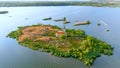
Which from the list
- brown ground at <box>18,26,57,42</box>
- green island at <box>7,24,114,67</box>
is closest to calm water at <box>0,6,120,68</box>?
green island at <box>7,24,114,67</box>

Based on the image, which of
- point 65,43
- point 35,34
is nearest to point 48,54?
point 65,43

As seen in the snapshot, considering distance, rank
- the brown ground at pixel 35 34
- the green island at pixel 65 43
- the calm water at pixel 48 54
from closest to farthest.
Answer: the calm water at pixel 48 54 < the green island at pixel 65 43 < the brown ground at pixel 35 34

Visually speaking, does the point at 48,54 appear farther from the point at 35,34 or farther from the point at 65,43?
the point at 35,34

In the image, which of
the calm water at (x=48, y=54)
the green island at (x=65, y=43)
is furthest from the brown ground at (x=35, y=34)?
the calm water at (x=48, y=54)

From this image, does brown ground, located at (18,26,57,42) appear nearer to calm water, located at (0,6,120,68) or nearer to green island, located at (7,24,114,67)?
green island, located at (7,24,114,67)

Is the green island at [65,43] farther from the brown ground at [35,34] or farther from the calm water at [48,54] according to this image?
the calm water at [48,54]

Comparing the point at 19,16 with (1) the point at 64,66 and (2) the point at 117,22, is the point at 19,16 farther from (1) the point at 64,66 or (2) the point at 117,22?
(1) the point at 64,66

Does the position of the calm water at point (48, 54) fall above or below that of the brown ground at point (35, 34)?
below

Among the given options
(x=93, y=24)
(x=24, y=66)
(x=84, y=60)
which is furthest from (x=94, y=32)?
(x=24, y=66)

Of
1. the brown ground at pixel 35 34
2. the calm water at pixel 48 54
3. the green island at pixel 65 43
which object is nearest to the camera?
the calm water at pixel 48 54
